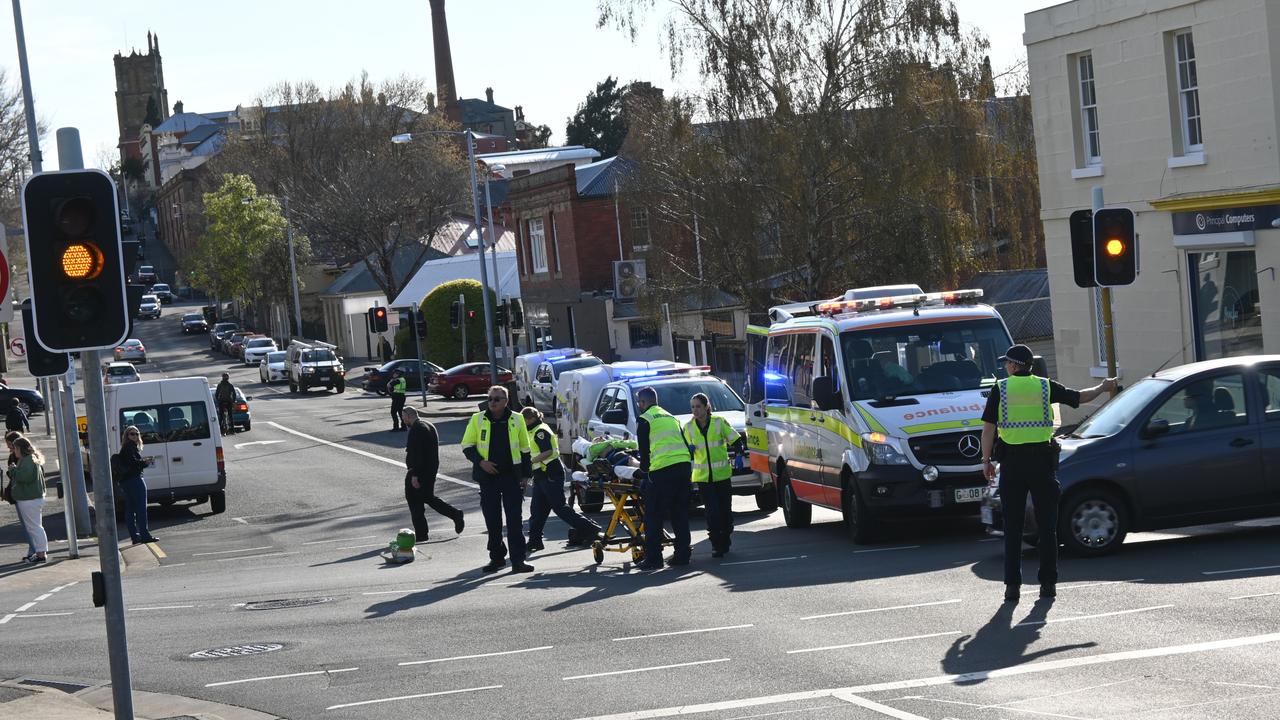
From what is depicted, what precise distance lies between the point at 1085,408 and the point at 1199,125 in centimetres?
560

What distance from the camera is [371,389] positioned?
6272 cm

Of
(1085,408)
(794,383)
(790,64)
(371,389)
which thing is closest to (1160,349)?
(1085,408)

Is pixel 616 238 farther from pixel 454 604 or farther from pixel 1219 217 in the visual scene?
pixel 454 604

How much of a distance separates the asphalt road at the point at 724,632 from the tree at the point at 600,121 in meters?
105

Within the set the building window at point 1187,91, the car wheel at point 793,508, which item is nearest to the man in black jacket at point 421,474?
the car wheel at point 793,508

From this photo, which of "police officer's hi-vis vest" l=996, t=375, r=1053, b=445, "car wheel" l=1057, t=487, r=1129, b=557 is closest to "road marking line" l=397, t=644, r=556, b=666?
"police officer's hi-vis vest" l=996, t=375, r=1053, b=445

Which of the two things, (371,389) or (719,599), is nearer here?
(719,599)

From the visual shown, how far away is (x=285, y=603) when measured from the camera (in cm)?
1497

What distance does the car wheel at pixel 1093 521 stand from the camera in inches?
534

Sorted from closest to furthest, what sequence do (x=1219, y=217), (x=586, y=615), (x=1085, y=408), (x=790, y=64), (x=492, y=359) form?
(x=586, y=615), (x=1219, y=217), (x=1085, y=408), (x=790, y=64), (x=492, y=359)

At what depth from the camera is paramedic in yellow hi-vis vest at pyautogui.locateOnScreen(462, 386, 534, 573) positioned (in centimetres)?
1609

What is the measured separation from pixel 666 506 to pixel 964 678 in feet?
21.6

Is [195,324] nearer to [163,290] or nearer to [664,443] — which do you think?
[163,290]

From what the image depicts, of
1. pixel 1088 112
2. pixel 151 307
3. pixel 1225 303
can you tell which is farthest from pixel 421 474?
pixel 151 307
